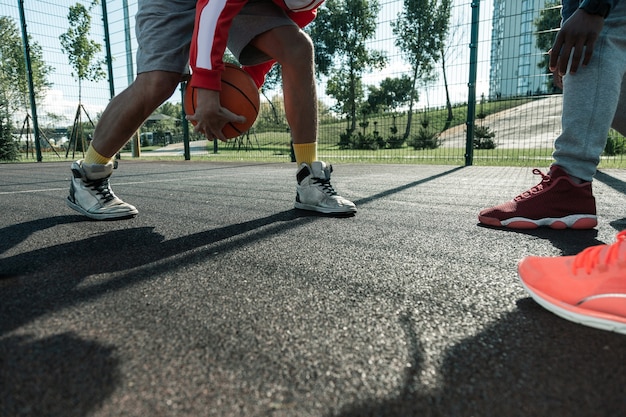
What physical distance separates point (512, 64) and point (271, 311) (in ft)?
21.0

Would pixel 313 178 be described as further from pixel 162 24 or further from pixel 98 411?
pixel 98 411

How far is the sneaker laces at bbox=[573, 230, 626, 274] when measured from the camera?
29.4 inches

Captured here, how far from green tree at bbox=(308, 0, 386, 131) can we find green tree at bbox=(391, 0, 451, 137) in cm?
52

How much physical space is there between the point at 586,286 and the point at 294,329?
526 millimetres

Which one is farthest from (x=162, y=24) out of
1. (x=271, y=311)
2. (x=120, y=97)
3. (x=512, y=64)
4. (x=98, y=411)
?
(x=512, y=64)

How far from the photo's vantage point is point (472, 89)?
5305 millimetres

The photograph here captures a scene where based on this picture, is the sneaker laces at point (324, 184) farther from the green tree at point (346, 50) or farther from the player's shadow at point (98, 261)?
the green tree at point (346, 50)

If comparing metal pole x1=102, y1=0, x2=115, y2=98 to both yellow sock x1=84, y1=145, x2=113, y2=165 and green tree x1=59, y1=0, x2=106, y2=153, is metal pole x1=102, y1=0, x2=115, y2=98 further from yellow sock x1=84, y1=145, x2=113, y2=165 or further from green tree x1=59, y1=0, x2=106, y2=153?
yellow sock x1=84, y1=145, x2=113, y2=165

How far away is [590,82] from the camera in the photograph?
4.50ft

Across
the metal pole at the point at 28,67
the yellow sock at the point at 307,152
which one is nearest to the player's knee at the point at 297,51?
the yellow sock at the point at 307,152

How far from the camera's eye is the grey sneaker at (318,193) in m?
1.80

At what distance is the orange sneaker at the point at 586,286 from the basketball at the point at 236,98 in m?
1.18

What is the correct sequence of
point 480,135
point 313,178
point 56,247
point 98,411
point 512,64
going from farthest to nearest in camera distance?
point 480,135 → point 512,64 → point 313,178 → point 56,247 → point 98,411

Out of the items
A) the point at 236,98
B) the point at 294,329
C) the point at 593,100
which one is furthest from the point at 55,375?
the point at 593,100
